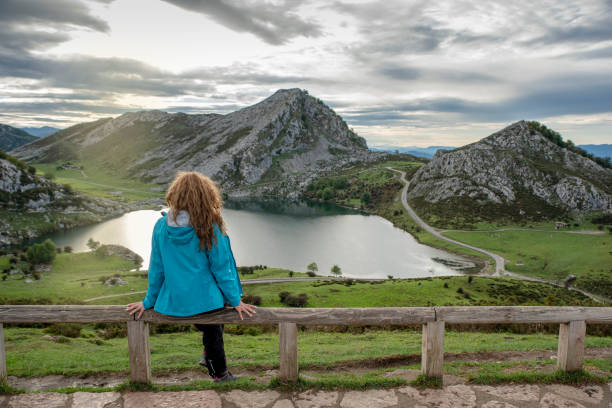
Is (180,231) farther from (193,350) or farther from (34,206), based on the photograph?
(34,206)

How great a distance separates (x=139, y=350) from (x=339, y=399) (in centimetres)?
411

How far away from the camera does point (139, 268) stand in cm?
8681

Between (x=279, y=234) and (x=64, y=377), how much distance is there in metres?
115

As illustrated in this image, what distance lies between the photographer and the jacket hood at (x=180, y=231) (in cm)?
609

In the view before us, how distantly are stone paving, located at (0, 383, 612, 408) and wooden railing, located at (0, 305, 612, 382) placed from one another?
1.50 ft

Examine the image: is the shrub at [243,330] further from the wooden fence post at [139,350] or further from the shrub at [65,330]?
the wooden fence post at [139,350]

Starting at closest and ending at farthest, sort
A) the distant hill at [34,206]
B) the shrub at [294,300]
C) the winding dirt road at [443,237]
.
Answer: the shrub at [294,300] → the winding dirt road at [443,237] → the distant hill at [34,206]

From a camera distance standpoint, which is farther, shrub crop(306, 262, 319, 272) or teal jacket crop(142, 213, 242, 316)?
shrub crop(306, 262, 319, 272)

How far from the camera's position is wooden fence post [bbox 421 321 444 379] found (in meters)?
Answer: 7.11

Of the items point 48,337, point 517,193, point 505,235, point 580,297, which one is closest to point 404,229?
point 505,235

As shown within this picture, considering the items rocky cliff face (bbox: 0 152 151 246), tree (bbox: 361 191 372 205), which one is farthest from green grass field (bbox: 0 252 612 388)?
tree (bbox: 361 191 372 205)

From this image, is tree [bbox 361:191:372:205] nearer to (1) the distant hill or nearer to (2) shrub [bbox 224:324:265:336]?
(1) the distant hill

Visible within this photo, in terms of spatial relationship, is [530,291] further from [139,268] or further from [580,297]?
[139,268]

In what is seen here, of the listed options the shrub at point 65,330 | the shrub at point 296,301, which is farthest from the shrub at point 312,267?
the shrub at point 65,330
